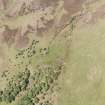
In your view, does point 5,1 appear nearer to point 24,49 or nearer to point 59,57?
point 24,49

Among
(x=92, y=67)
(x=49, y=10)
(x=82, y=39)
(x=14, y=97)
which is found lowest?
(x=14, y=97)

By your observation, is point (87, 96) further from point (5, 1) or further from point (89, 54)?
point (5, 1)

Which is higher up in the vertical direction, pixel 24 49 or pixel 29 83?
pixel 24 49

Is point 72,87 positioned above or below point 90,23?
below

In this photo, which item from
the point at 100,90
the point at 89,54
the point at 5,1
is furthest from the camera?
the point at 5,1

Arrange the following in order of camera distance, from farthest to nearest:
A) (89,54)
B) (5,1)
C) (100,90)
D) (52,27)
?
1. (5,1)
2. (52,27)
3. (89,54)
4. (100,90)

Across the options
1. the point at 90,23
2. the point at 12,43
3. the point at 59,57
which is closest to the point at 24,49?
the point at 12,43

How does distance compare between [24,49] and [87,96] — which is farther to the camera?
[24,49]

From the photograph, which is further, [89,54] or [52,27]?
[52,27]

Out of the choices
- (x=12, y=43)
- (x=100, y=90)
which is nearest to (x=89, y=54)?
→ (x=100, y=90)
